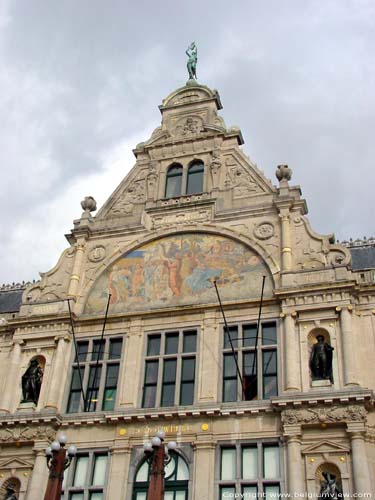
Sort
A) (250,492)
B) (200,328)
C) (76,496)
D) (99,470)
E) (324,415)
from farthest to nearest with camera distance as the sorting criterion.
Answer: (200,328) → (99,470) → (76,496) → (324,415) → (250,492)

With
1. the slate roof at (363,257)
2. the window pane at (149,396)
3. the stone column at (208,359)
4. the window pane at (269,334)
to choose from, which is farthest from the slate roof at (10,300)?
the slate roof at (363,257)

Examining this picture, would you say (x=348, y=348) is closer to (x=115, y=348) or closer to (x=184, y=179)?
(x=115, y=348)

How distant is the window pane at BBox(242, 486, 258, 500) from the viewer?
2289 cm

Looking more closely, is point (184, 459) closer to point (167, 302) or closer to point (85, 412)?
point (85, 412)

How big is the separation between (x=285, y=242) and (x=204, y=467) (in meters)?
9.50

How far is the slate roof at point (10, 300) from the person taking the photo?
1335 inches

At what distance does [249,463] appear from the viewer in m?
23.7

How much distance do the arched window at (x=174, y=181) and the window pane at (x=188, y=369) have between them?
27.9ft

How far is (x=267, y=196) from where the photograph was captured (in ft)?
99.2

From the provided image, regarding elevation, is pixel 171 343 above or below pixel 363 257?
below

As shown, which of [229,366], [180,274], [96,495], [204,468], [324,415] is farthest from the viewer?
[180,274]

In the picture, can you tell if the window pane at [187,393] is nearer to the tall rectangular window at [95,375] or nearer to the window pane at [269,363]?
the tall rectangular window at [95,375]

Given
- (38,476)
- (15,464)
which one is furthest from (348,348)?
(15,464)

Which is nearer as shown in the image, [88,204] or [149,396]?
[149,396]
